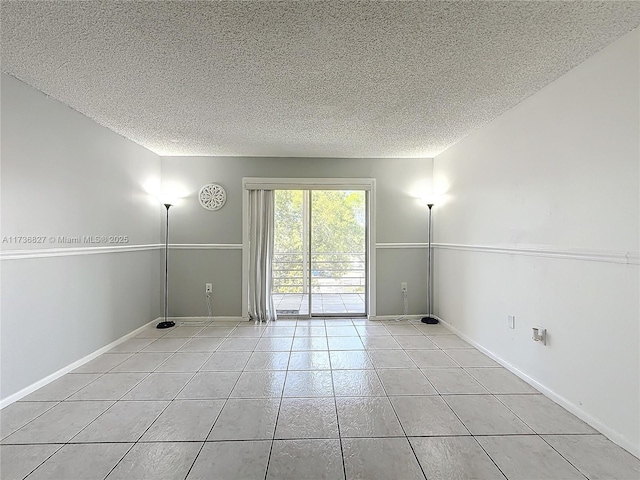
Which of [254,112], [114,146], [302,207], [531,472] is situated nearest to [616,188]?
[531,472]

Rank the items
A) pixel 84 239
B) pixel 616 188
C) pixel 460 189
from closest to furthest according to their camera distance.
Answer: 1. pixel 616 188
2. pixel 84 239
3. pixel 460 189

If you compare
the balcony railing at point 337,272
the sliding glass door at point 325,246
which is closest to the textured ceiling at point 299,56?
the sliding glass door at point 325,246

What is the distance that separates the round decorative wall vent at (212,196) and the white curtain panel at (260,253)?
0.39 metres

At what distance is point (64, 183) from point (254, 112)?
5.65 feet

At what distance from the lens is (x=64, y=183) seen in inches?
102

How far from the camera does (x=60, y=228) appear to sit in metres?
2.55

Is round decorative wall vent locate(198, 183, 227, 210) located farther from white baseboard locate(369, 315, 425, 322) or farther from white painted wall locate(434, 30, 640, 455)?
white painted wall locate(434, 30, 640, 455)

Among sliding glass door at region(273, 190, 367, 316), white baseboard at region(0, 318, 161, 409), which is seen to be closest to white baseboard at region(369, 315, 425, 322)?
sliding glass door at region(273, 190, 367, 316)

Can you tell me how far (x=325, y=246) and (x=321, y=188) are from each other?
0.87 meters

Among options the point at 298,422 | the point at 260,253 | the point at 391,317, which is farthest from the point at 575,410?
the point at 260,253

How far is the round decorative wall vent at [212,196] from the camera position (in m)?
4.15

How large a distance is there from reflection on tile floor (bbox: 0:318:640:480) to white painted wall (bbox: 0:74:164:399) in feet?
1.10

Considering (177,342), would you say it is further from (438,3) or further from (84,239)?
(438,3)

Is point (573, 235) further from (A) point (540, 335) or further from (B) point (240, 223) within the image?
(B) point (240, 223)
